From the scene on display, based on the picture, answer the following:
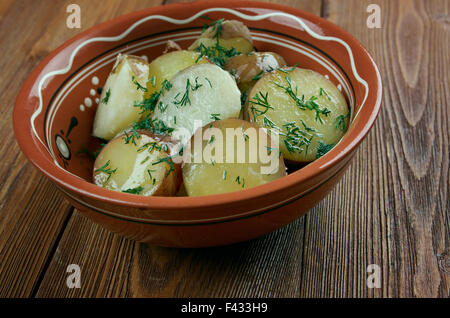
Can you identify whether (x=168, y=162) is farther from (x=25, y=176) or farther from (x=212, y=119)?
(x=25, y=176)

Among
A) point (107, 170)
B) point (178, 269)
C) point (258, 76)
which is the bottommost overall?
point (178, 269)

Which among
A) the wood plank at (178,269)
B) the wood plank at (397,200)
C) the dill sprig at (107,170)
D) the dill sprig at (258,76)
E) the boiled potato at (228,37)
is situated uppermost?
the boiled potato at (228,37)

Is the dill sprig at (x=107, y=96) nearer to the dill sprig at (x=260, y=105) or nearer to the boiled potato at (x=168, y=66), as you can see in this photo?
the boiled potato at (x=168, y=66)

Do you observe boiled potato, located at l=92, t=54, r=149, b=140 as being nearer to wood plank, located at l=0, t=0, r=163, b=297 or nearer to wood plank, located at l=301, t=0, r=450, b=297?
wood plank, located at l=0, t=0, r=163, b=297

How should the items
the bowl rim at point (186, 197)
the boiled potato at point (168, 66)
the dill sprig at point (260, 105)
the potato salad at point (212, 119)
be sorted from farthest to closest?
the boiled potato at point (168, 66)
the dill sprig at point (260, 105)
the potato salad at point (212, 119)
the bowl rim at point (186, 197)

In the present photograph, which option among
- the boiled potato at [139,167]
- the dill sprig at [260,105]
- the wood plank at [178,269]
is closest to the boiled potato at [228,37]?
the dill sprig at [260,105]

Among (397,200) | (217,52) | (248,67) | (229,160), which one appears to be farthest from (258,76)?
(397,200)

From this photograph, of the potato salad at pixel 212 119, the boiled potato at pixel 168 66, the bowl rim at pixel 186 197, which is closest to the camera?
the bowl rim at pixel 186 197
